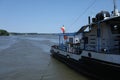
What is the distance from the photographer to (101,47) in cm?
1251

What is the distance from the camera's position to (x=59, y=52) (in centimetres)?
2072

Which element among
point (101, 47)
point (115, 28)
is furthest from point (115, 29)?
point (101, 47)

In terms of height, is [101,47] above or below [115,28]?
below

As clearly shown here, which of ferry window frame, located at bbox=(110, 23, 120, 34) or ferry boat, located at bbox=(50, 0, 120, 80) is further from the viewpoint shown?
ferry window frame, located at bbox=(110, 23, 120, 34)

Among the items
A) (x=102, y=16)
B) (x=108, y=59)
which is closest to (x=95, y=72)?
(x=108, y=59)

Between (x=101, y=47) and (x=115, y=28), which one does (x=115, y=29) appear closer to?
(x=115, y=28)

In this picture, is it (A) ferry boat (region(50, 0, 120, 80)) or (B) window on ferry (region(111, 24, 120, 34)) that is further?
(B) window on ferry (region(111, 24, 120, 34))

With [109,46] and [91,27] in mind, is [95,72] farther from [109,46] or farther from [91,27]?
[91,27]

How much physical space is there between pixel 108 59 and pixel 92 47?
3.05 meters

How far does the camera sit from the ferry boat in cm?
1064

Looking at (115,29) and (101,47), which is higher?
(115,29)

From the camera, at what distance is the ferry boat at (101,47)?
1064 centimetres

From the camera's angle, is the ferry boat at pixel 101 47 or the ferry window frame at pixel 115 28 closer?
the ferry boat at pixel 101 47

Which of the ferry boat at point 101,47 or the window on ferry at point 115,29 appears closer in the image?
the ferry boat at point 101,47
